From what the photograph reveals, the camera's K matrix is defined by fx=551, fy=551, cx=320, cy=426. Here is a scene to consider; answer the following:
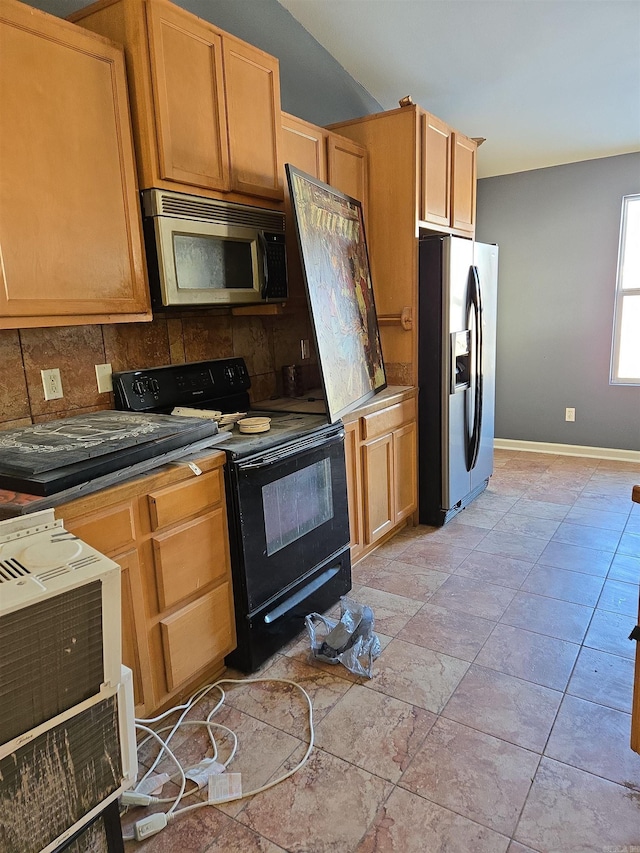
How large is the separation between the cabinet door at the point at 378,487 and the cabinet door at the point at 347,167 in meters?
1.41

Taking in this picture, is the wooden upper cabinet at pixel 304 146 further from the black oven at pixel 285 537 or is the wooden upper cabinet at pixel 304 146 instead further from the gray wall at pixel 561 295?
the gray wall at pixel 561 295

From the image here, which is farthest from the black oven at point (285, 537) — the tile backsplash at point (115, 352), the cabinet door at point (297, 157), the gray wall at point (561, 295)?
the gray wall at point (561, 295)

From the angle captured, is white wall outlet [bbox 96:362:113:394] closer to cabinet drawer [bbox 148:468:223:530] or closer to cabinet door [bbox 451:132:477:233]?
cabinet drawer [bbox 148:468:223:530]

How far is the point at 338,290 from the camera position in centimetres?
267

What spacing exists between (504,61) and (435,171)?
76cm

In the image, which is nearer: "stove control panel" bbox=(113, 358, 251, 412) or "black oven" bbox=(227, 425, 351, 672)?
"black oven" bbox=(227, 425, 351, 672)

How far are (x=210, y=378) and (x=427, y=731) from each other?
166 cm

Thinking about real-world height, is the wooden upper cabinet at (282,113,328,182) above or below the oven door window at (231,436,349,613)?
above

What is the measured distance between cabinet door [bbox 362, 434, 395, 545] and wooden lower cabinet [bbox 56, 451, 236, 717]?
108 centimetres

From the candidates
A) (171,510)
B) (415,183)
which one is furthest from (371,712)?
(415,183)

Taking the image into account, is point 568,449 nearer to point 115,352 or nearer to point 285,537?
point 285,537

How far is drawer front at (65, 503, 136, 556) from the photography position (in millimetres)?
1495

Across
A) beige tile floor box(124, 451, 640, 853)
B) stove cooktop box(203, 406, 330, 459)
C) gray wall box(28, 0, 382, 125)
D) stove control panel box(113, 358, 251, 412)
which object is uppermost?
gray wall box(28, 0, 382, 125)

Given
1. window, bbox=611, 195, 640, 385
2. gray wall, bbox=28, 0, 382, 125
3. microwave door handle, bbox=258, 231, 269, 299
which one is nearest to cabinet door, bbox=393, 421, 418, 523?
microwave door handle, bbox=258, 231, 269, 299
